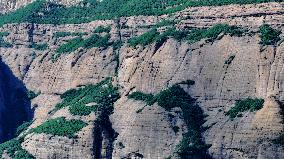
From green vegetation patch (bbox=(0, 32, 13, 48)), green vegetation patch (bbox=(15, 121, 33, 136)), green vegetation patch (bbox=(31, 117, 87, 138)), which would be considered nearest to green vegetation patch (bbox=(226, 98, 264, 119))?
green vegetation patch (bbox=(31, 117, 87, 138))

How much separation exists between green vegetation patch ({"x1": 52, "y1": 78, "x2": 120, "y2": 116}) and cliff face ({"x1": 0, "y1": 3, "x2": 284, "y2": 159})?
0.89 m

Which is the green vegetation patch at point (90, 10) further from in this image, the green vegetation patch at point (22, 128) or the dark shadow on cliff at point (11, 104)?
the green vegetation patch at point (22, 128)

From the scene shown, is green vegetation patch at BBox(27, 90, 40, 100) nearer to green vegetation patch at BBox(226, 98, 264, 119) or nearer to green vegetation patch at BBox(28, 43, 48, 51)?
green vegetation patch at BBox(28, 43, 48, 51)

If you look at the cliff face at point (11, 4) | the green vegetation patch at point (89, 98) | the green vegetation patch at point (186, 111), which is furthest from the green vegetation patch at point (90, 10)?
Answer: the green vegetation patch at point (186, 111)

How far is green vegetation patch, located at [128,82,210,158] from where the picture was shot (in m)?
96.4

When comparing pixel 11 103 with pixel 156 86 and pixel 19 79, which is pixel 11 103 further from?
pixel 156 86

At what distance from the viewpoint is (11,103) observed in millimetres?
120250

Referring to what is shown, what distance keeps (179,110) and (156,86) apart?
485 centimetres

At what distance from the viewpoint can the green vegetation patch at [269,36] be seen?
99.6 m

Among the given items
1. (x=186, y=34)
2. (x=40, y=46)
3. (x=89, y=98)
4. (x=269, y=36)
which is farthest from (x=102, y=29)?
(x=269, y=36)

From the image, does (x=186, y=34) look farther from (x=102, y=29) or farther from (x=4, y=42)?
(x=4, y=42)

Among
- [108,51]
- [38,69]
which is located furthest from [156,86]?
[38,69]

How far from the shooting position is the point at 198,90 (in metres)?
101

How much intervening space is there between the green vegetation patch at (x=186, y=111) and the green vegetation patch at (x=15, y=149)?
1244 centimetres
